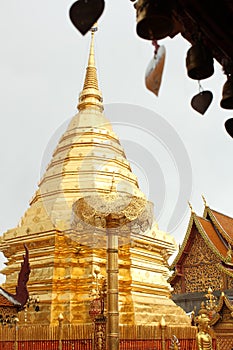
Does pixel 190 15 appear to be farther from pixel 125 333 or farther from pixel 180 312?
pixel 180 312

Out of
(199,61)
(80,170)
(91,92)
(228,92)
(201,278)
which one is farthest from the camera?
(201,278)

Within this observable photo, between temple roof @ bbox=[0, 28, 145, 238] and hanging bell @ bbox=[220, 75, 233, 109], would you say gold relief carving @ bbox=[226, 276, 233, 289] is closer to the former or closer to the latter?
temple roof @ bbox=[0, 28, 145, 238]

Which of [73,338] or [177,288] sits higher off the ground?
[177,288]

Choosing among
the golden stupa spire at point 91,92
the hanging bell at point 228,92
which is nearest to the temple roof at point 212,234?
the golden stupa spire at point 91,92

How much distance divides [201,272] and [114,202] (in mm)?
9307

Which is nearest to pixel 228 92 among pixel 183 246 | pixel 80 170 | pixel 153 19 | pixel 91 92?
pixel 153 19

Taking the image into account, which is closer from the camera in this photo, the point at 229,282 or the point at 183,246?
the point at 229,282

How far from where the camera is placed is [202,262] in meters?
17.6

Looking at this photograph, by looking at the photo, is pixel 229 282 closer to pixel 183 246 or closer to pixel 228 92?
pixel 183 246

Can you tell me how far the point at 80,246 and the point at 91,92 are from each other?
6.32 meters

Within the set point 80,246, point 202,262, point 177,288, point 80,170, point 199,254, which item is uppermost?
point 80,170

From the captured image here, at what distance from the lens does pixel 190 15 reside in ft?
6.25

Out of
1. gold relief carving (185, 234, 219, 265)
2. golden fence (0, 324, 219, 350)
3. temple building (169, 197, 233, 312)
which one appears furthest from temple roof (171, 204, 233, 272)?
golden fence (0, 324, 219, 350)

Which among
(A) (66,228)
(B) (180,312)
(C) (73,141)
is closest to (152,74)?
(A) (66,228)
